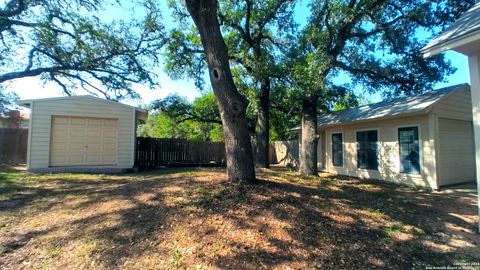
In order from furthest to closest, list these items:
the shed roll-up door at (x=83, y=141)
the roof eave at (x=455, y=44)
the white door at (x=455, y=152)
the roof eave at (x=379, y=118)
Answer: the shed roll-up door at (x=83, y=141)
the white door at (x=455, y=152)
the roof eave at (x=379, y=118)
the roof eave at (x=455, y=44)

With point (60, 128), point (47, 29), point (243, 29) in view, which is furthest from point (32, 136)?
point (243, 29)

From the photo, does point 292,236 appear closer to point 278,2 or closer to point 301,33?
point 301,33

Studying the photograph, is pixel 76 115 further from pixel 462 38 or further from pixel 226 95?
pixel 462 38

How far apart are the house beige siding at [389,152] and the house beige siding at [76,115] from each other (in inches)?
382

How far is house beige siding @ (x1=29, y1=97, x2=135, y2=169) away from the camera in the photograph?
11.4 metres

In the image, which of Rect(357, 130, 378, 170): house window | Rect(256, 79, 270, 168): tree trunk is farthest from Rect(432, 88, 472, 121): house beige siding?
Rect(256, 79, 270, 168): tree trunk

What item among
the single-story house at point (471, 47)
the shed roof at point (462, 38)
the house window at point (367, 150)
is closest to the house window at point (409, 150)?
the house window at point (367, 150)

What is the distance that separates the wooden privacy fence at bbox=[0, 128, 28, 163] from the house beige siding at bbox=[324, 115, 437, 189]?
1694 cm

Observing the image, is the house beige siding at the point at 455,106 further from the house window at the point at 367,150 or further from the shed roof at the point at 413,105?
the house window at the point at 367,150

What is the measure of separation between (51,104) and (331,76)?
11754mm

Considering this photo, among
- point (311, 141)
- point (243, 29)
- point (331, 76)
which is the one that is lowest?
point (311, 141)

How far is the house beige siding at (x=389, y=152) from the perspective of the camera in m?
8.93

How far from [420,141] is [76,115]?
13.5 meters

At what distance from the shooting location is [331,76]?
36.0ft
